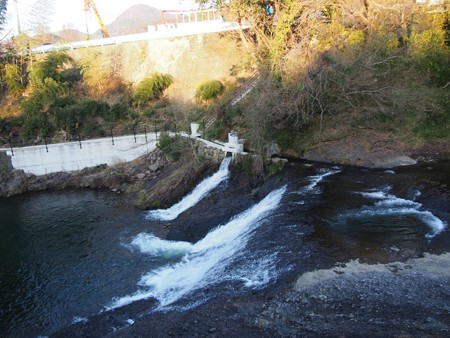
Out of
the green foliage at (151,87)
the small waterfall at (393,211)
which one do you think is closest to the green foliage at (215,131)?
the green foliage at (151,87)

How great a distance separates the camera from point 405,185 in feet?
41.5

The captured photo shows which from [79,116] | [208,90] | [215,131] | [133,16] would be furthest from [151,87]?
[133,16]

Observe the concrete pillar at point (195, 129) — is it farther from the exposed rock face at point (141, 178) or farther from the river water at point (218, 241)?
the river water at point (218, 241)

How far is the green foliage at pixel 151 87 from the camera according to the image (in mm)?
27578

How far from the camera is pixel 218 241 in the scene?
12.2 metres

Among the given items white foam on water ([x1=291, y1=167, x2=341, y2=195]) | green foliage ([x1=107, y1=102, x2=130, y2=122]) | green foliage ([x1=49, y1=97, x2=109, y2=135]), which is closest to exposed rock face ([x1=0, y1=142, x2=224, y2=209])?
green foliage ([x1=49, y1=97, x2=109, y2=135])

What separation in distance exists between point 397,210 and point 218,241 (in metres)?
5.42

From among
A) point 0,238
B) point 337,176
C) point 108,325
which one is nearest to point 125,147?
point 0,238

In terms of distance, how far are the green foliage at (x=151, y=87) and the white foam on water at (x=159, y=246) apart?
1556cm

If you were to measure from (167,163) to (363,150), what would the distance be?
10254 millimetres

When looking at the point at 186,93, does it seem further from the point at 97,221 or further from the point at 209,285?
the point at 209,285

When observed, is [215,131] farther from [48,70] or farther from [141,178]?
[48,70]

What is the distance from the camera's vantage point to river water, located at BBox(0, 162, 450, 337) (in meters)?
8.92

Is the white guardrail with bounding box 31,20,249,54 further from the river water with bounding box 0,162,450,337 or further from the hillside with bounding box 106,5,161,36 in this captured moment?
the hillside with bounding box 106,5,161,36
